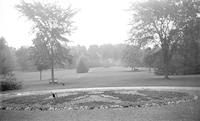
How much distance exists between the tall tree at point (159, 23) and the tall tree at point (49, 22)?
8.72 m

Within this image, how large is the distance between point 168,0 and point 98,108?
1998 centimetres

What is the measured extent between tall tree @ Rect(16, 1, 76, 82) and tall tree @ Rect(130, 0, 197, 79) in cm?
872

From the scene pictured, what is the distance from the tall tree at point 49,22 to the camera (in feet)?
92.1

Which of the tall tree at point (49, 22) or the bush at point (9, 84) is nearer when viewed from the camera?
the bush at point (9, 84)

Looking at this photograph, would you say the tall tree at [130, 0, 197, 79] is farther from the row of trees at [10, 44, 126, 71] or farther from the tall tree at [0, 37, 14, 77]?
the tall tree at [0, 37, 14, 77]

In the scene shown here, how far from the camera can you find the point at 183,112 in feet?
25.0

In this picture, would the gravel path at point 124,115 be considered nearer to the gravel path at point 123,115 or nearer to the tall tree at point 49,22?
the gravel path at point 123,115

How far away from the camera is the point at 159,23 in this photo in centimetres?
2616

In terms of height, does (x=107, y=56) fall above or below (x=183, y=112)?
above

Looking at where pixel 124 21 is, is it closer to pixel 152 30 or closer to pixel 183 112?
pixel 152 30

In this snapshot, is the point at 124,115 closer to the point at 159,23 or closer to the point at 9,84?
the point at 9,84

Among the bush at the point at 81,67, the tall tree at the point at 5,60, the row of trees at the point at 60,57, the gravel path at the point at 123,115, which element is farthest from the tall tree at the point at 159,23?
the bush at the point at 81,67

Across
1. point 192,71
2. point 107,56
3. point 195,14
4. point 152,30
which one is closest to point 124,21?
point 152,30

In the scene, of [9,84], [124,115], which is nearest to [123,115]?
[124,115]
